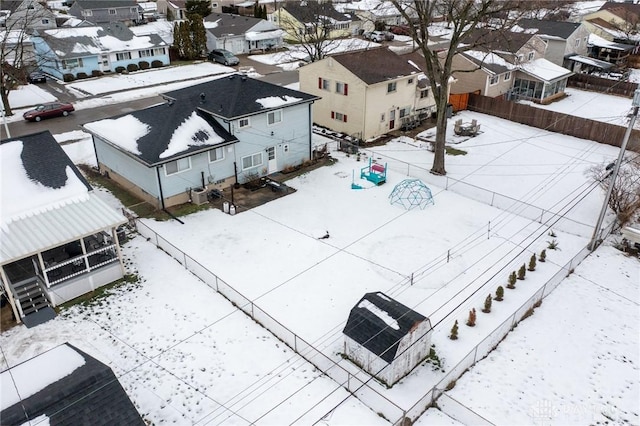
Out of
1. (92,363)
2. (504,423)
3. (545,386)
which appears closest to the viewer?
(92,363)

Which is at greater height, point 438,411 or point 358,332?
point 358,332

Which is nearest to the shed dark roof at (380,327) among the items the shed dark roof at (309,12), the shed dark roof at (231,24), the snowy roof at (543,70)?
the snowy roof at (543,70)

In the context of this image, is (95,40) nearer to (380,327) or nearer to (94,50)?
(94,50)

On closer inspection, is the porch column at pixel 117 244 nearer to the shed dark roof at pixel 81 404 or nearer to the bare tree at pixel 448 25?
the shed dark roof at pixel 81 404

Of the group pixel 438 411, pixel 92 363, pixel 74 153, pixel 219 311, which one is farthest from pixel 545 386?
pixel 74 153

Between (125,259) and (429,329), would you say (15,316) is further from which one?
(429,329)

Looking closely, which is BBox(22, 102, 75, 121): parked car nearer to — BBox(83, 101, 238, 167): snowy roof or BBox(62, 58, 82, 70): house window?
BBox(62, 58, 82, 70): house window

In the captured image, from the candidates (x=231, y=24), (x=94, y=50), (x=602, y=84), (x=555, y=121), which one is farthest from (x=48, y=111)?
(x=602, y=84)
